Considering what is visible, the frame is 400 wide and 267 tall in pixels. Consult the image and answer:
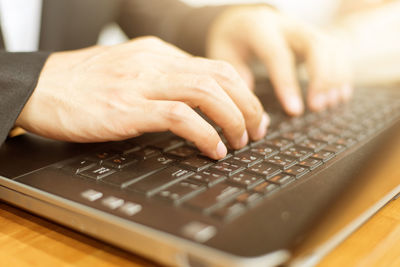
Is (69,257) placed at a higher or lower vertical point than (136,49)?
lower

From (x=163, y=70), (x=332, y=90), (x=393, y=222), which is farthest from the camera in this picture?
(x=332, y=90)

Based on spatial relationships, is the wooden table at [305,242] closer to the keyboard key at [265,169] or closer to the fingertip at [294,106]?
the keyboard key at [265,169]

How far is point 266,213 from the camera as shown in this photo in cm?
33

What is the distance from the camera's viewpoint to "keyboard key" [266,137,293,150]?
52 centimetres

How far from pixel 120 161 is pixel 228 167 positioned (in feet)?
0.40

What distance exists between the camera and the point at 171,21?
1146 millimetres

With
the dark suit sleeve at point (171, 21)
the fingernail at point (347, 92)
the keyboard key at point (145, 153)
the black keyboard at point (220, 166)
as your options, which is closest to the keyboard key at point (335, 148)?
the black keyboard at point (220, 166)

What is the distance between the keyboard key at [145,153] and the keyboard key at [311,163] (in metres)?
0.17

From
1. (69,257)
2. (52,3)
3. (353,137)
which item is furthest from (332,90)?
(52,3)

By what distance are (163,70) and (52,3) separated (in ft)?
2.18

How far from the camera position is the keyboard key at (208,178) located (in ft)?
1.30

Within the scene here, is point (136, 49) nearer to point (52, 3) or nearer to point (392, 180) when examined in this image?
point (392, 180)

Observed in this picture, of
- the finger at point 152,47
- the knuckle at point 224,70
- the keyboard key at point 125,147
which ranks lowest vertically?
the keyboard key at point 125,147

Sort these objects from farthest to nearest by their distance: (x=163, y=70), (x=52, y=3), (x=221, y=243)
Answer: (x=52, y=3) < (x=163, y=70) < (x=221, y=243)
